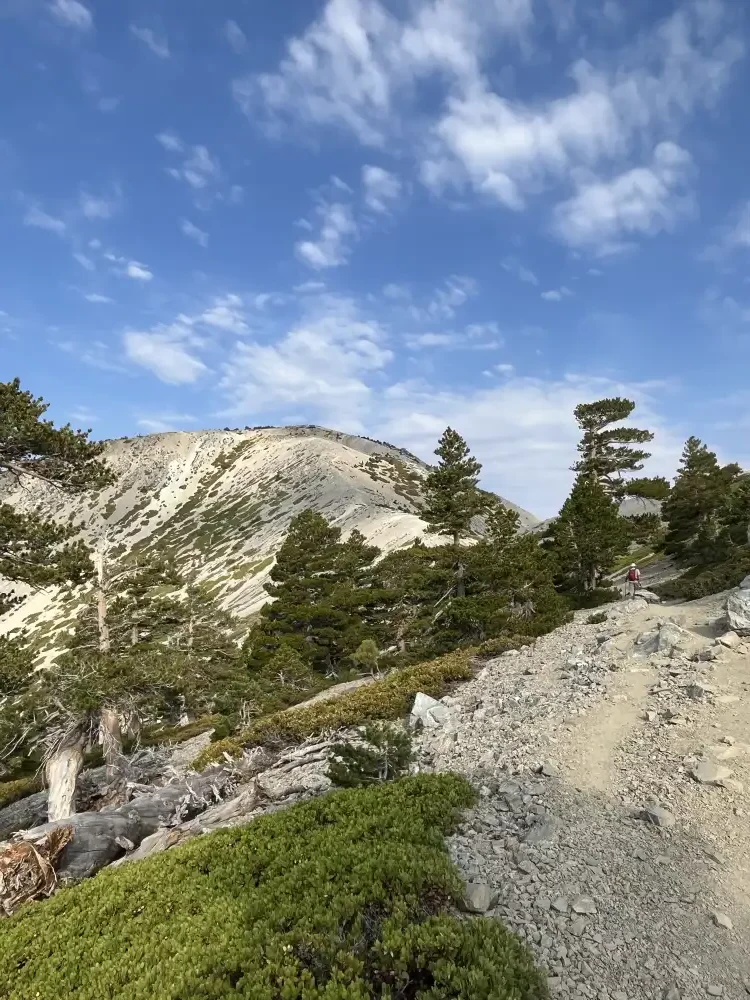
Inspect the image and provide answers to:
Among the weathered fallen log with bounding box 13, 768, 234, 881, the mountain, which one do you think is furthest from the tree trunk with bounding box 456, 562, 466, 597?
the mountain

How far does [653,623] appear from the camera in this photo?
55.4 ft

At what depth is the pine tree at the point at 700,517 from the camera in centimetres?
3266

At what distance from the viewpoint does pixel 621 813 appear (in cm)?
841

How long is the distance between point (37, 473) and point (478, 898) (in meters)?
16.1

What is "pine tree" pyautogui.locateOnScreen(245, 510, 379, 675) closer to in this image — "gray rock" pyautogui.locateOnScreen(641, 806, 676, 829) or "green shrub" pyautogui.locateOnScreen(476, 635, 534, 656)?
"green shrub" pyautogui.locateOnScreen(476, 635, 534, 656)

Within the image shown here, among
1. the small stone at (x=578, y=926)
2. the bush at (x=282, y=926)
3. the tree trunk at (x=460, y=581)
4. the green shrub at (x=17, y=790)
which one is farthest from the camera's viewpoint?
the tree trunk at (x=460, y=581)

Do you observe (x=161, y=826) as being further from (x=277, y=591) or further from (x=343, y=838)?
(x=277, y=591)

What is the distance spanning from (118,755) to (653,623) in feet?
59.5

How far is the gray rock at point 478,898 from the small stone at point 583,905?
95cm

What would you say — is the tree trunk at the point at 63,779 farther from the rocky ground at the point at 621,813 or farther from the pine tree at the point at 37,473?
the rocky ground at the point at 621,813

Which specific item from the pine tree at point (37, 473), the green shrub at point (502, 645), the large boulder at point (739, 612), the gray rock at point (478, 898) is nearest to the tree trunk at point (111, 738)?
the pine tree at point (37, 473)

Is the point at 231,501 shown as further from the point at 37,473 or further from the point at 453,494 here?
the point at 37,473

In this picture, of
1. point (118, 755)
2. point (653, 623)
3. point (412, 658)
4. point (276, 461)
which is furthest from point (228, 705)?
point (276, 461)

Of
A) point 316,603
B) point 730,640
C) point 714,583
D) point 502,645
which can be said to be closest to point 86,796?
point 502,645
